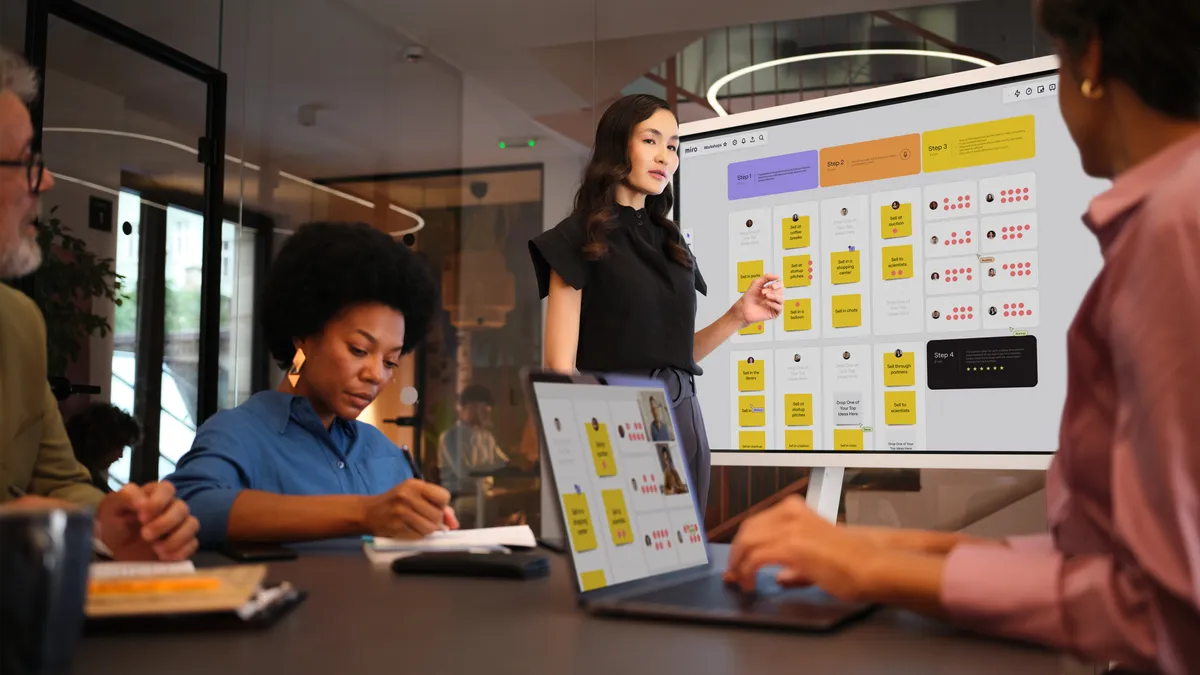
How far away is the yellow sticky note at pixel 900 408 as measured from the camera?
247 centimetres

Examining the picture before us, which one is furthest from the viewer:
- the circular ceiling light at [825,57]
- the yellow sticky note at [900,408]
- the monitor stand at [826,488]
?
the circular ceiling light at [825,57]

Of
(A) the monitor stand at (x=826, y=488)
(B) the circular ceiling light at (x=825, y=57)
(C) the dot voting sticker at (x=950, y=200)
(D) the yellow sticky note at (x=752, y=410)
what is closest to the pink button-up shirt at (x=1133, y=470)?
(C) the dot voting sticker at (x=950, y=200)

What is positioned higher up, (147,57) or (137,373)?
(147,57)

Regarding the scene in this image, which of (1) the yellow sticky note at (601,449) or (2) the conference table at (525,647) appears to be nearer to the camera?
(2) the conference table at (525,647)

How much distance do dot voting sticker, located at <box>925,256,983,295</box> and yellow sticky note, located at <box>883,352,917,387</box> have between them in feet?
0.55

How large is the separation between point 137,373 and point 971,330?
3.93m

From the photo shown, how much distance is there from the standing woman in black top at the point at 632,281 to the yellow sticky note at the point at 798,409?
1.05 ft

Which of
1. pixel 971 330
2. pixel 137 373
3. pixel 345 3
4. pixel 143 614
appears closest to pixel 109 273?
pixel 137 373

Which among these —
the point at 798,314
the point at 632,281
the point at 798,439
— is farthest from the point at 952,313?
the point at 632,281

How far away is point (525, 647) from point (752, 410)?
6.90 feet

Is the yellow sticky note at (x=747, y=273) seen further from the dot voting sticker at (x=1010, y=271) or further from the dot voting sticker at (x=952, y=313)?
the dot voting sticker at (x=1010, y=271)

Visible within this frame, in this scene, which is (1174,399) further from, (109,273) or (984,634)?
(109,273)

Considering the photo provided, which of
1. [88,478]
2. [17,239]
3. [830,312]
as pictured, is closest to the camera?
[17,239]

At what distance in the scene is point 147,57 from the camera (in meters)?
4.93
